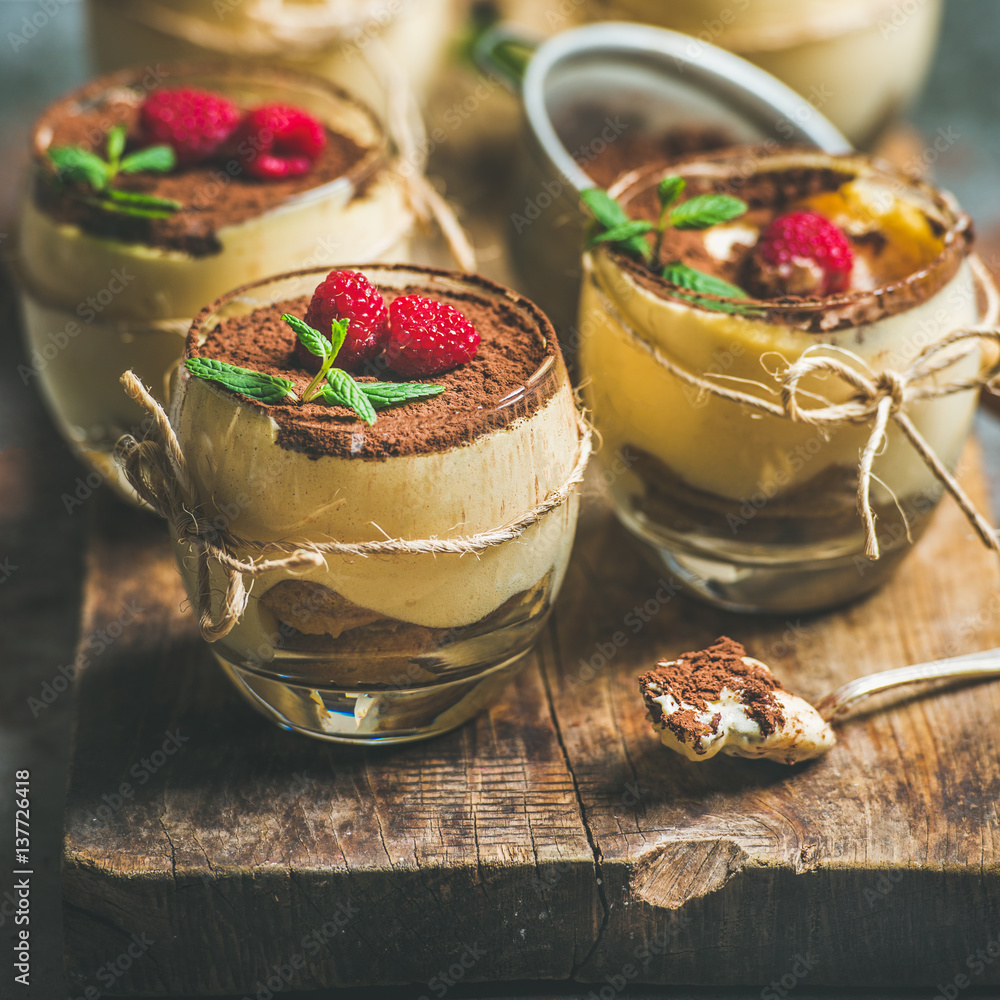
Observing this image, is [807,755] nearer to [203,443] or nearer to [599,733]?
[599,733]

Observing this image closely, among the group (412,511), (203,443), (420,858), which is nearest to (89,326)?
(203,443)

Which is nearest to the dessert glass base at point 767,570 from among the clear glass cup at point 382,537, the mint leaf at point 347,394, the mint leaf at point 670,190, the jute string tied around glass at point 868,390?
the jute string tied around glass at point 868,390

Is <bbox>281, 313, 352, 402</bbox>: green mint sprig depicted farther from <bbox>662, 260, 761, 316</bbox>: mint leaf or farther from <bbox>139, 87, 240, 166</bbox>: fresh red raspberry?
<bbox>139, 87, 240, 166</bbox>: fresh red raspberry

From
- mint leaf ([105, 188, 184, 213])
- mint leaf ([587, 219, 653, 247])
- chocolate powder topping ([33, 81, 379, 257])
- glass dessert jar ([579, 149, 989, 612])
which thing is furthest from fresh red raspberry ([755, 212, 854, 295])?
mint leaf ([105, 188, 184, 213])

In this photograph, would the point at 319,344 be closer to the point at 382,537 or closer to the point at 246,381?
the point at 246,381

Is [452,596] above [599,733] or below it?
above

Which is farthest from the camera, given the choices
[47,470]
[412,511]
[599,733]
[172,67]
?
[47,470]
